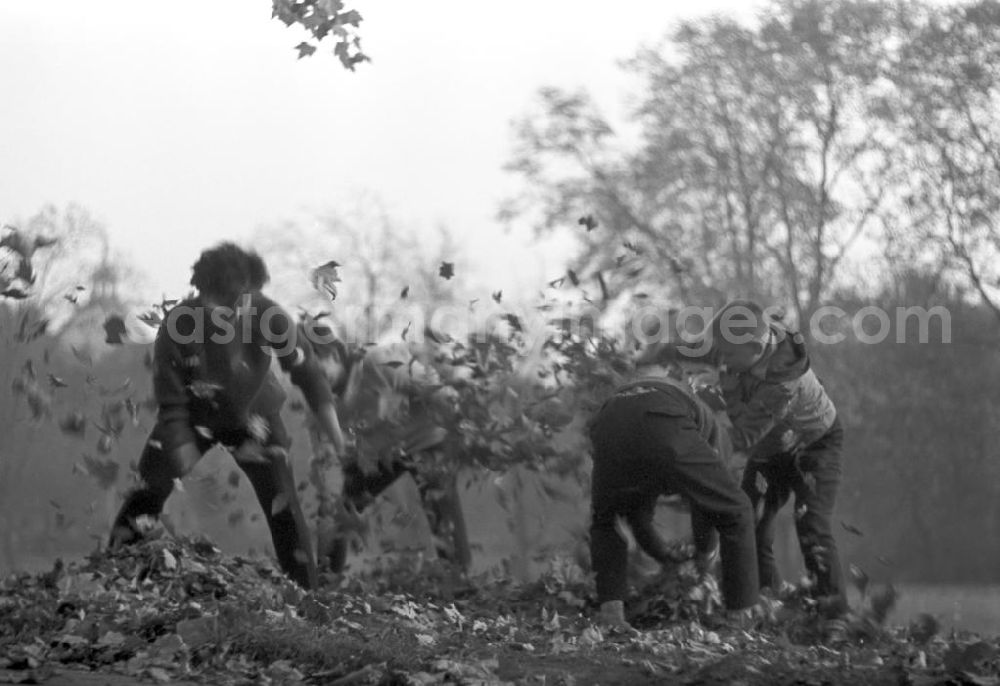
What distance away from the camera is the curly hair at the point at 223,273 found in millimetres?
8078

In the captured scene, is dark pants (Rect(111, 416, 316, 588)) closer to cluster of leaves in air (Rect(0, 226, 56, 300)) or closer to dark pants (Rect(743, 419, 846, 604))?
cluster of leaves in air (Rect(0, 226, 56, 300))

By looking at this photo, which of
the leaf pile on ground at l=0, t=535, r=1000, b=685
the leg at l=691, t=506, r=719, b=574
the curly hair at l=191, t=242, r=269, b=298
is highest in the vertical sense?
the curly hair at l=191, t=242, r=269, b=298

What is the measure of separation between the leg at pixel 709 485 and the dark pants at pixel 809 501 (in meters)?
0.78

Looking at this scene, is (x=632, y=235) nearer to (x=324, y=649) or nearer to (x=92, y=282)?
(x=92, y=282)

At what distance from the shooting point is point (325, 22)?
8.30m

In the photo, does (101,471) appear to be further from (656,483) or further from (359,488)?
(656,483)

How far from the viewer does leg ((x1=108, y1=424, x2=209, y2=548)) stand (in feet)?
26.0

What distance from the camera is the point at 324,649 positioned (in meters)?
5.69

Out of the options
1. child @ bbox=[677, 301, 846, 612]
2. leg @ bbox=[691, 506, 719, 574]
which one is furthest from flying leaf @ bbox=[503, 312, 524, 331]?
leg @ bbox=[691, 506, 719, 574]

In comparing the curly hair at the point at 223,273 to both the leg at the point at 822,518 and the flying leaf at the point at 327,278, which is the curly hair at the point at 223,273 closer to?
the flying leaf at the point at 327,278

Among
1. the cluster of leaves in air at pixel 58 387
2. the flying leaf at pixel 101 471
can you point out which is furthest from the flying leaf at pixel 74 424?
the flying leaf at pixel 101 471

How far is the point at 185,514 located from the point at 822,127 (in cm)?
1955

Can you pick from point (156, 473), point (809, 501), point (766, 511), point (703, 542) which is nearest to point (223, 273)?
point (156, 473)

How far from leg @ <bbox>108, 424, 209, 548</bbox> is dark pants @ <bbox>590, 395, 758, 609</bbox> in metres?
2.13
